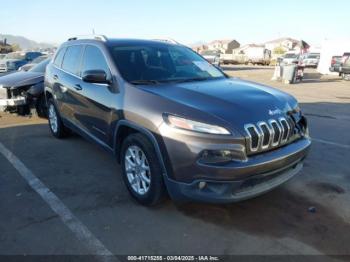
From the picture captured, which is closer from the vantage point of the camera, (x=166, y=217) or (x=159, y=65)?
(x=166, y=217)

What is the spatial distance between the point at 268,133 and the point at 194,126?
0.72 m

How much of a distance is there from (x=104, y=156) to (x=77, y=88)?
120cm

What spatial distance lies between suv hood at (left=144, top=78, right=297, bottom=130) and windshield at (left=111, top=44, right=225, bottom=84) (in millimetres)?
352

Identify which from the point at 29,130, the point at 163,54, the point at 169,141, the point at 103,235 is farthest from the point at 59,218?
the point at 29,130

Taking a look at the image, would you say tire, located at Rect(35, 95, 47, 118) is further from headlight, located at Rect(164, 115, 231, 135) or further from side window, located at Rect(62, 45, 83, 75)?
headlight, located at Rect(164, 115, 231, 135)

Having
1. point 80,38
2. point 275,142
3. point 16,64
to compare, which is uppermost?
point 80,38

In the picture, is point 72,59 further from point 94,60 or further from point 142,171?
point 142,171

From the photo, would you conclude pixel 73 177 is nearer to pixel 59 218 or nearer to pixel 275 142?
pixel 59 218

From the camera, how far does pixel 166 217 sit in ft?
12.0

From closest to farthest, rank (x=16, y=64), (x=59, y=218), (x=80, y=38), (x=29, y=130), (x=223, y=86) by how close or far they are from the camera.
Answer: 1. (x=59, y=218)
2. (x=223, y=86)
3. (x=80, y=38)
4. (x=29, y=130)
5. (x=16, y=64)

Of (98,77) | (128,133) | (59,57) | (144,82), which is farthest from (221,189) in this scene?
(59,57)

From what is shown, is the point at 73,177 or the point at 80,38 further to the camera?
the point at 80,38

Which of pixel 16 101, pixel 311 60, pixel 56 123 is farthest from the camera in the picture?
pixel 311 60

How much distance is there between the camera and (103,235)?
3.32 metres
